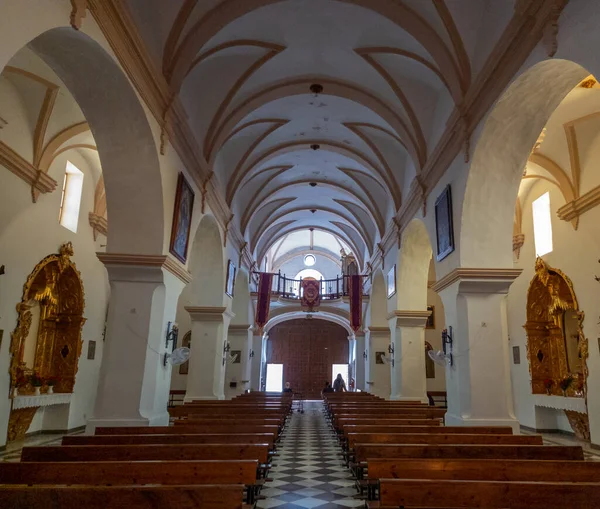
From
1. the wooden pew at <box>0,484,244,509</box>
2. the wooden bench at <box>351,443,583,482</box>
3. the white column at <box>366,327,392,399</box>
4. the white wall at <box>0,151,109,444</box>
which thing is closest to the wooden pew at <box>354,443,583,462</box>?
the wooden bench at <box>351,443,583,482</box>

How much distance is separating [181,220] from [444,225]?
5213mm

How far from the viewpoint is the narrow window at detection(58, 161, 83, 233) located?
1243cm

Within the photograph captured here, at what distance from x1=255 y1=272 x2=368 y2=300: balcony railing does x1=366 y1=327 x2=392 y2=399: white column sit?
6.01 m

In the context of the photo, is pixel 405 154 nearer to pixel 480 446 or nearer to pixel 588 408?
pixel 588 408

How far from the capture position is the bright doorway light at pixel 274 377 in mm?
29000

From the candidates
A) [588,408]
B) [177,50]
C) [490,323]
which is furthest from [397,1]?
[588,408]

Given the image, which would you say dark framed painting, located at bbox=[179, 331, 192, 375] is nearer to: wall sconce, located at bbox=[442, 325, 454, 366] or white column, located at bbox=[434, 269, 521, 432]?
wall sconce, located at bbox=[442, 325, 454, 366]

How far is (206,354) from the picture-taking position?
14.1m

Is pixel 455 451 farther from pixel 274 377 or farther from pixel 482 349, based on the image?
pixel 274 377

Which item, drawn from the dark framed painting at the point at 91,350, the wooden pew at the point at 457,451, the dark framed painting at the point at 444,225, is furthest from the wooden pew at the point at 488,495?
the dark framed painting at the point at 91,350

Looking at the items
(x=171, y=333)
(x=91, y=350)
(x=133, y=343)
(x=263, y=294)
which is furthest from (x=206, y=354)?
(x=263, y=294)

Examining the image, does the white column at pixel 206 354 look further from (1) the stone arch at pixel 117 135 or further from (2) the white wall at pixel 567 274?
(2) the white wall at pixel 567 274

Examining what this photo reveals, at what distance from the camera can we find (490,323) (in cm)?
875

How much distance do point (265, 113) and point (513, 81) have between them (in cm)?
757
